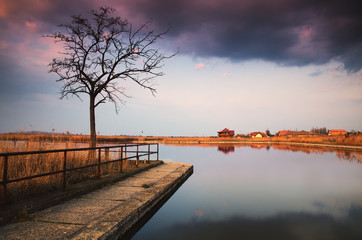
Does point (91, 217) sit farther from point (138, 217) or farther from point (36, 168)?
point (36, 168)

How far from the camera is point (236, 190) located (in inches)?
373

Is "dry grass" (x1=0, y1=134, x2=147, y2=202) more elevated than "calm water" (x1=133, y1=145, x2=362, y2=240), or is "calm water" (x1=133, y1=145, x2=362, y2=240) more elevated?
"dry grass" (x1=0, y1=134, x2=147, y2=202)

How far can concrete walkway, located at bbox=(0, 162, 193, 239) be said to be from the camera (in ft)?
12.1

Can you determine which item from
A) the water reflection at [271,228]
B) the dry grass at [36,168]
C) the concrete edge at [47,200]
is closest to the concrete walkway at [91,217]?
the concrete edge at [47,200]

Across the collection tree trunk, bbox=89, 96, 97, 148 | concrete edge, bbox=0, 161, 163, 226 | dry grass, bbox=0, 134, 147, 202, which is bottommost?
concrete edge, bbox=0, 161, 163, 226

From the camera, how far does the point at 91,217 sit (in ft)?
14.8

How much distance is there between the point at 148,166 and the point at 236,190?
4.72 metres

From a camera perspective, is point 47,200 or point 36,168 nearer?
point 47,200

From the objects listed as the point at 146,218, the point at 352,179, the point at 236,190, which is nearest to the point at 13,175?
the point at 146,218

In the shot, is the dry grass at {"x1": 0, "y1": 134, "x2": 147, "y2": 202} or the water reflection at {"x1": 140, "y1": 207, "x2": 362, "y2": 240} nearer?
the water reflection at {"x1": 140, "y1": 207, "x2": 362, "y2": 240}

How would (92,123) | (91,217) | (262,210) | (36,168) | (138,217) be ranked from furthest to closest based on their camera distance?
(92,123), (36,168), (262,210), (138,217), (91,217)

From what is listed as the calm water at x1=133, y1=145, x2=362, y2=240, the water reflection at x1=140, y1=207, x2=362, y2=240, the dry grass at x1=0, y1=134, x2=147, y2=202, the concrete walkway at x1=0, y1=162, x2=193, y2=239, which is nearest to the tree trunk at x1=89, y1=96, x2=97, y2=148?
the dry grass at x1=0, y1=134, x2=147, y2=202

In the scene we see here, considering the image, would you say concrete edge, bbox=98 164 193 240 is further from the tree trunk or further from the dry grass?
the tree trunk

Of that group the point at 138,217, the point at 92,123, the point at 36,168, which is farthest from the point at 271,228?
the point at 92,123
